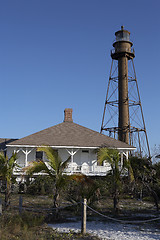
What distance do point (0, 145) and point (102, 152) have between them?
61.1ft

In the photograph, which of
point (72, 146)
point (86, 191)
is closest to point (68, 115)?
point (72, 146)

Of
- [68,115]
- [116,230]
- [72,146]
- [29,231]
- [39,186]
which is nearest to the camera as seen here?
[29,231]

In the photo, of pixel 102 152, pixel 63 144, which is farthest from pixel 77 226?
pixel 63 144

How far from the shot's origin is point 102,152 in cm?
1362

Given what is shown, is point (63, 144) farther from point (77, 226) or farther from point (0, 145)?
point (77, 226)

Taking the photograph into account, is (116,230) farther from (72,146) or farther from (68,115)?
(68,115)

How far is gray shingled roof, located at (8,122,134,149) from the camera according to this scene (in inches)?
976

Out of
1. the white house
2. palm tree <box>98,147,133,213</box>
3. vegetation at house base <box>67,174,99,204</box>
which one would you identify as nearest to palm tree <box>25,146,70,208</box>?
vegetation at house base <box>67,174,99,204</box>

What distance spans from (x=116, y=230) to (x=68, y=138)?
54.3ft

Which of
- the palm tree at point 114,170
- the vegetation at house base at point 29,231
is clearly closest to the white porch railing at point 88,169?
the palm tree at point 114,170

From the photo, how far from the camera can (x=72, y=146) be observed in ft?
80.8

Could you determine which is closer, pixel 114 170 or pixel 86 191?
pixel 114 170

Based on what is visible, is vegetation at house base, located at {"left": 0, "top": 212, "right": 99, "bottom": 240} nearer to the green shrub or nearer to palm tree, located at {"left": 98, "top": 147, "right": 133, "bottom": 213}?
palm tree, located at {"left": 98, "top": 147, "right": 133, "bottom": 213}

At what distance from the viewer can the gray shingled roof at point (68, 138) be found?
24.8 meters
